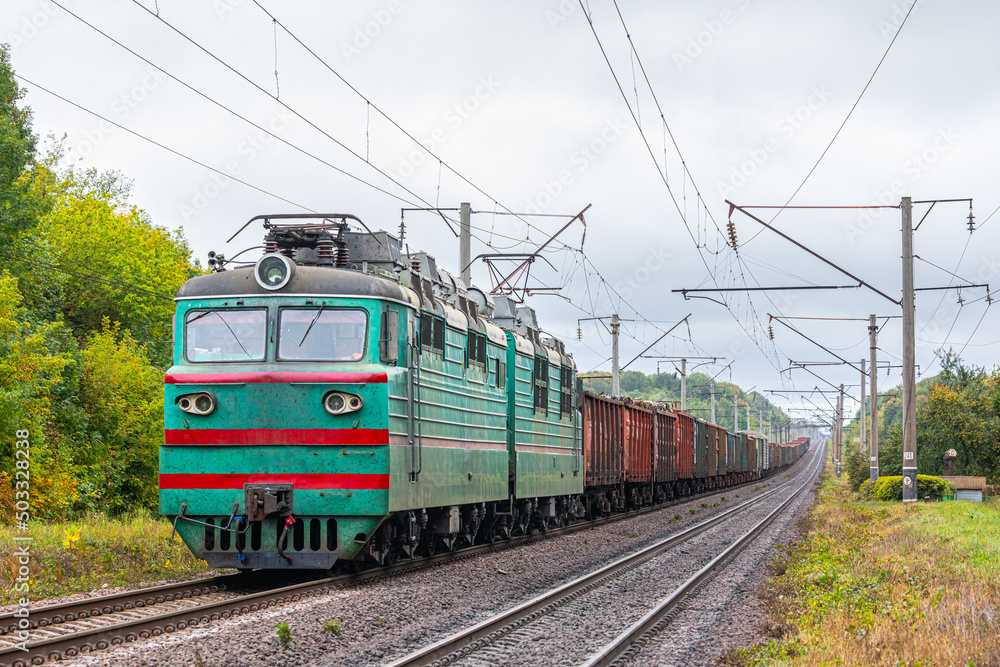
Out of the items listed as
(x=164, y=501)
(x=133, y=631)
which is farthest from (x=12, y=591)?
(x=133, y=631)

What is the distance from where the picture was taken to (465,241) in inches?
932

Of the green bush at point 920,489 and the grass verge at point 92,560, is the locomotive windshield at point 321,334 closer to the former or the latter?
the grass verge at point 92,560

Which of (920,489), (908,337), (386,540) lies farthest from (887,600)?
(920,489)

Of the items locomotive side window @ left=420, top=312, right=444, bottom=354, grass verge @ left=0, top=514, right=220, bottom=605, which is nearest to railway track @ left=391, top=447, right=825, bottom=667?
locomotive side window @ left=420, top=312, right=444, bottom=354

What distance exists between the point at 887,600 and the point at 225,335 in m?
7.99

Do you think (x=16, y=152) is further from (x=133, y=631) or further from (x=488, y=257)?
(x=133, y=631)

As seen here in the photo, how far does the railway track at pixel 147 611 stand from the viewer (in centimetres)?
820

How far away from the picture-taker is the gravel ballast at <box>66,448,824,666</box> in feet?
28.0

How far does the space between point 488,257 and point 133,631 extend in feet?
53.0

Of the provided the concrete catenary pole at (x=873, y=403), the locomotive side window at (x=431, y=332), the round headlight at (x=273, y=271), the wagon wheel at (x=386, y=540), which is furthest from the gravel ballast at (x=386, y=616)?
the concrete catenary pole at (x=873, y=403)

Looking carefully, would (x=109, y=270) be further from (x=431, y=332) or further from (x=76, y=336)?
(x=431, y=332)

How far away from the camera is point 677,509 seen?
114 feet

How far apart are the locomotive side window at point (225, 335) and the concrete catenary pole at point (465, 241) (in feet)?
34.0

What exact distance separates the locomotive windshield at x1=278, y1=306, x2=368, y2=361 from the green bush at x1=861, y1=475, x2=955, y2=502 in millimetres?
23511
